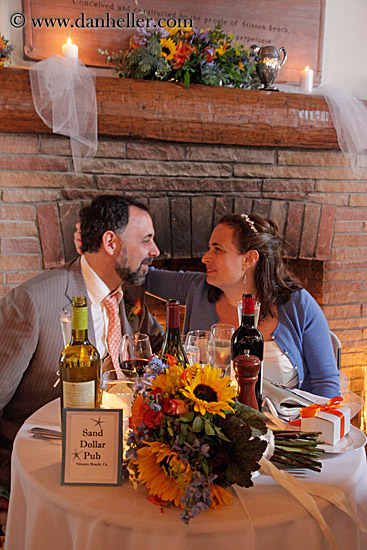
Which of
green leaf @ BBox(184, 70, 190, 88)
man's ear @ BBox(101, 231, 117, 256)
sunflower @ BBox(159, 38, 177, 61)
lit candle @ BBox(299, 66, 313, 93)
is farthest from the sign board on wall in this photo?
man's ear @ BBox(101, 231, 117, 256)

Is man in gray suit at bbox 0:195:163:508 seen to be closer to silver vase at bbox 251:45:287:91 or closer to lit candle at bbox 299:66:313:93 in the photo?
silver vase at bbox 251:45:287:91

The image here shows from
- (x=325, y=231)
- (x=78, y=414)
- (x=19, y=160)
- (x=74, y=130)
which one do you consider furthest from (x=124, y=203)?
(x=325, y=231)

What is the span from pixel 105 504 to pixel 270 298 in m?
1.21

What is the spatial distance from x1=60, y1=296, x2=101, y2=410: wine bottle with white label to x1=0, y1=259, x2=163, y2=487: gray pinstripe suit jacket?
20.4 inches

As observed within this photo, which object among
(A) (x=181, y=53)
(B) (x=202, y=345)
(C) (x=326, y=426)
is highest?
(A) (x=181, y=53)

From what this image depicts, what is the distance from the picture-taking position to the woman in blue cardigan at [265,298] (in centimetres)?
185

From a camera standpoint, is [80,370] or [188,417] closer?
[188,417]

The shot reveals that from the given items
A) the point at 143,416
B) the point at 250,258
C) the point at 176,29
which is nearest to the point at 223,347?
the point at 143,416

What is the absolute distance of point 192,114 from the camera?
2.38m

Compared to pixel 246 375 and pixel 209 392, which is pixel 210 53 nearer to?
pixel 246 375

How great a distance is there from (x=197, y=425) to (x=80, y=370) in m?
0.39

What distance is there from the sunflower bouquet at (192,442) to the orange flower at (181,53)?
1.77m

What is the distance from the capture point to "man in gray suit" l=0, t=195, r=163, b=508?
1.62 m

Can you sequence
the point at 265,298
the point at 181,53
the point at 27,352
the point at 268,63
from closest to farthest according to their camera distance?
the point at 27,352 < the point at 265,298 < the point at 181,53 < the point at 268,63
